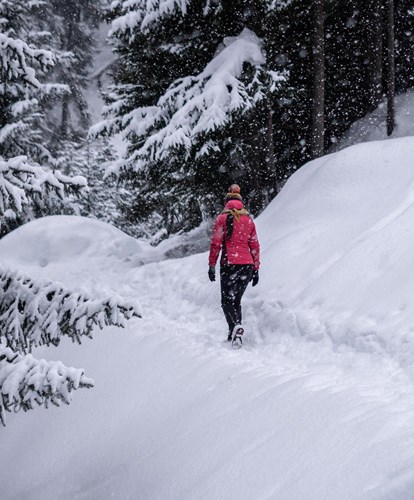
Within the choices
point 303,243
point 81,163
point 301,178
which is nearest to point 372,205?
point 303,243

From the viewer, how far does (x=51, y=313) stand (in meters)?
4.37

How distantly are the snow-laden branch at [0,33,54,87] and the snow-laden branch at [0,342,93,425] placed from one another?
8.13ft

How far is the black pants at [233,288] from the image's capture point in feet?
24.9

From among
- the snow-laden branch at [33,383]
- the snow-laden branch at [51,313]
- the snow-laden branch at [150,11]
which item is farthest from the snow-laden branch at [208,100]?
the snow-laden branch at [33,383]

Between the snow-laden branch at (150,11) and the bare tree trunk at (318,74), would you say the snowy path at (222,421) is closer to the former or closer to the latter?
the bare tree trunk at (318,74)

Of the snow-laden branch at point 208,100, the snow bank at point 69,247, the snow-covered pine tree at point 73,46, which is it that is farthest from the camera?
the snow-covered pine tree at point 73,46

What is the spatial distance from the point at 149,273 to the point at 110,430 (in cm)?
688

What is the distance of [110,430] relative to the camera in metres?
5.98

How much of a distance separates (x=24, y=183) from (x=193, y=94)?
895cm

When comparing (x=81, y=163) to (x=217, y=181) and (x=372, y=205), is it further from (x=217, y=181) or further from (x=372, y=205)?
(x=372, y=205)

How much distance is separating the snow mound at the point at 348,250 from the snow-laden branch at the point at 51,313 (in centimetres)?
316

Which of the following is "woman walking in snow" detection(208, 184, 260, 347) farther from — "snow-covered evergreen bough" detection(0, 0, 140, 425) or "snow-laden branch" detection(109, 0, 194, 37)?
"snow-laden branch" detection(109, 0, 194, 37)

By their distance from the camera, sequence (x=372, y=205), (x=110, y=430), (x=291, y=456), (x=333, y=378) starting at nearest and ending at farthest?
(x=291, y=456) → (x=333, y=378) → (x=110, y=430) → (x=372, y=205)

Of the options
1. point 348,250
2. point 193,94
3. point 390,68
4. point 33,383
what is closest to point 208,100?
point 193,94
